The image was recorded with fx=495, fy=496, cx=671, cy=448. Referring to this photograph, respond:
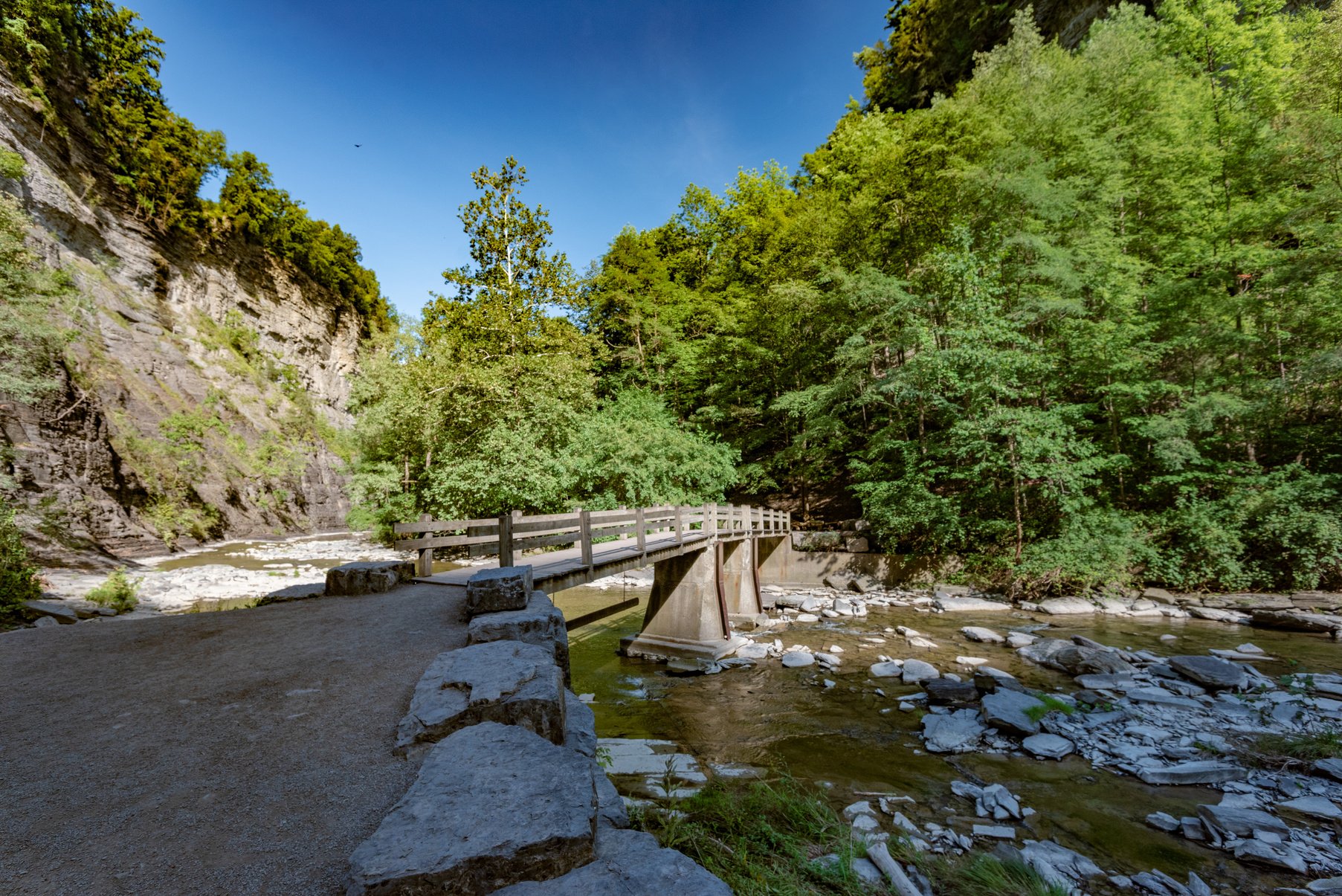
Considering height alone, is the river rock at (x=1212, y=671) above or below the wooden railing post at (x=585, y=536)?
below

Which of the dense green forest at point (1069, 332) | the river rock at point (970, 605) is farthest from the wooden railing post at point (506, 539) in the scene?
the dense green forest at point (1069, 332)

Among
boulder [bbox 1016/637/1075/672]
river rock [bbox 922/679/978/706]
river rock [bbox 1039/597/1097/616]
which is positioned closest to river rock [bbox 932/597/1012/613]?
river rock [bbox 1039/597/1097/616]

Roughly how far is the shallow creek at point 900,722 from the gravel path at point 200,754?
3.38 metres

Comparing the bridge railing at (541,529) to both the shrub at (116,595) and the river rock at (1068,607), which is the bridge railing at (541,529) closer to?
the shrub at (116,595)

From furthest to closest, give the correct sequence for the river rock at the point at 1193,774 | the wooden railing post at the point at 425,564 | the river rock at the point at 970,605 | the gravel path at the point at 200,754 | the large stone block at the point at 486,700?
1. the river rock at the point at 970,605
2. the wooden railing post at the point at 425,564
3. the river rock at the point at 1193,774
4. the large stone block at the point at 486,700
5. the gravel path at the point at 200,754

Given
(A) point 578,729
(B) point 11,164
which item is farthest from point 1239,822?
(B) point 11,164

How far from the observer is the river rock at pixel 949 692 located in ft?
25.0

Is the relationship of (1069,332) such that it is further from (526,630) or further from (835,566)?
(526,630)

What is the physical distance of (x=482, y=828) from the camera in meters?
1.81

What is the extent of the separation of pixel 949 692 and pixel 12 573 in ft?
53.0

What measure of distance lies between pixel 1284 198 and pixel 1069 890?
18.6 metres

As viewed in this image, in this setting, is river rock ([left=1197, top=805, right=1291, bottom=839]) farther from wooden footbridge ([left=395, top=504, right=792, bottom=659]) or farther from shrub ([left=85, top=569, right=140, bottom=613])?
shrub ([left=85, top=569, right=140, bottom=613])

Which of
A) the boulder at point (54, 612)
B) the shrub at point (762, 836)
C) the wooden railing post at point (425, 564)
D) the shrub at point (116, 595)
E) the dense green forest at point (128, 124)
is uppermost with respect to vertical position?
the dense green forest at point (128, 124)

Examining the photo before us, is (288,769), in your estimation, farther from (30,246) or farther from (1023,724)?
(30,246)
